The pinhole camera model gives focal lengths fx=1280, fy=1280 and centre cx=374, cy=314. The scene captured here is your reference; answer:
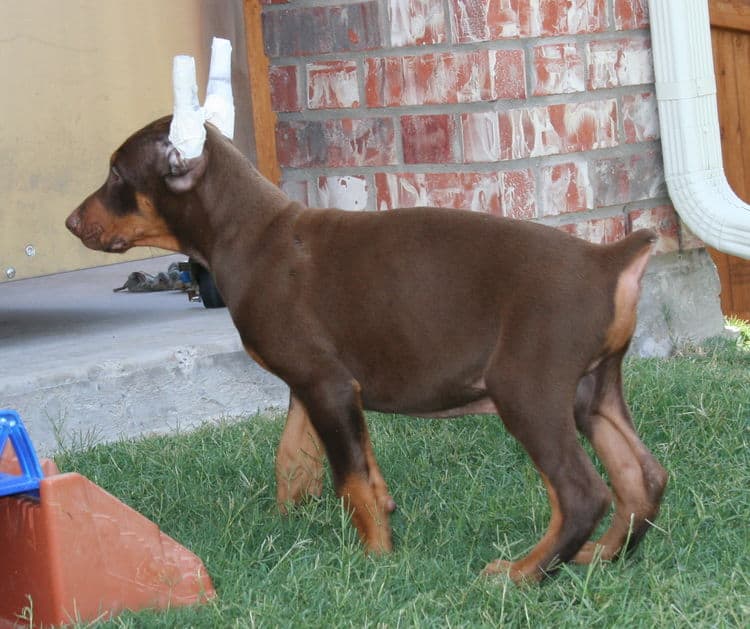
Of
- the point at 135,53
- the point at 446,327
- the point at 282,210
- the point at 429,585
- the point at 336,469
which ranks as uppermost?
the point at 135,53

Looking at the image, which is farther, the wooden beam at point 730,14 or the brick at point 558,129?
the wooden beam at point 730,14

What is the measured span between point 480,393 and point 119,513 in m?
0.93

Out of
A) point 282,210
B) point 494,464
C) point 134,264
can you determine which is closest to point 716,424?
point 494,464

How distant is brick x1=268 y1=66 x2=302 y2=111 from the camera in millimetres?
5422

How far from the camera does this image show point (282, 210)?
3.49 m

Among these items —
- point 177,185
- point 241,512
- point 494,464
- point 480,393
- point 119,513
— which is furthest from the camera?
point 494,464

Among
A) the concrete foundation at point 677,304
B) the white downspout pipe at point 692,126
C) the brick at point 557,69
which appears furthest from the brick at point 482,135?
the concrete foundation at point 677,304

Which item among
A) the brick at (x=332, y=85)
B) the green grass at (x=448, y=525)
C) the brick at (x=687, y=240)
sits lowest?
the green grass at (x=448, y=525)

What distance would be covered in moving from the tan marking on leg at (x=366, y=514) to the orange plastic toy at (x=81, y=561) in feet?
1.46

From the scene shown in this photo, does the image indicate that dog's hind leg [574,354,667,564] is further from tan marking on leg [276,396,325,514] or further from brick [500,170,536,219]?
brick [500,170,536,219]

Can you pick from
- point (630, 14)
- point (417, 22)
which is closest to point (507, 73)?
point (417, 22)

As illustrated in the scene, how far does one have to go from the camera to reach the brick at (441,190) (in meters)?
4.96

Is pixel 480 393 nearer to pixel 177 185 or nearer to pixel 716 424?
pixel 177 185

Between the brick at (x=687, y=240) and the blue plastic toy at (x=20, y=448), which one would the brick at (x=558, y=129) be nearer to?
the brick at (x=687, y=240)
